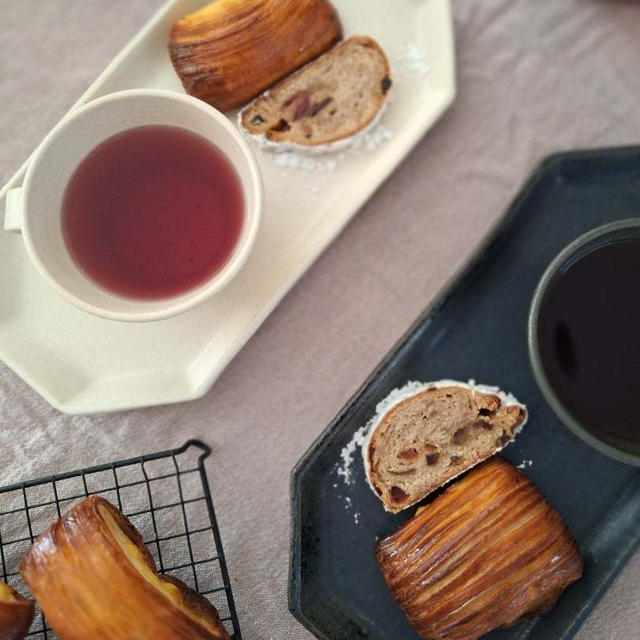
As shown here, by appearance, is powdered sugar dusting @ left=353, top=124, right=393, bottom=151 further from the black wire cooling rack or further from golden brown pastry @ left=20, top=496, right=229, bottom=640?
golden brown pastry @ left=20, top=496, right=229, bottom=640

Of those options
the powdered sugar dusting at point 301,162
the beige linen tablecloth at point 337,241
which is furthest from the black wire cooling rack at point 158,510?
the powdered sugar dusting at point 301,162

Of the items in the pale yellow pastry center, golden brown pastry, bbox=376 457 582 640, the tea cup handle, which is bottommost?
golden brown pastry, bbox=376 457 582 640

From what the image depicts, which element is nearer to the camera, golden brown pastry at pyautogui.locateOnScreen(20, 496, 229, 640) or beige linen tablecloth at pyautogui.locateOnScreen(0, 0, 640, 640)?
golden brown pastry at pyautogui.locateOnScreen(20, 496, 229, 640)

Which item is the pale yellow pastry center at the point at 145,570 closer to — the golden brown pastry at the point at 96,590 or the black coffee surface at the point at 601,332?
the golden brown pastry at the point at 96,590

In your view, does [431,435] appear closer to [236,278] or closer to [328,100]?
[236,278]

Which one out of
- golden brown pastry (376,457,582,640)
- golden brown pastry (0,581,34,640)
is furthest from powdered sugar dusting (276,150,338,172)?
golden brown pastry (0,581,34,640)
